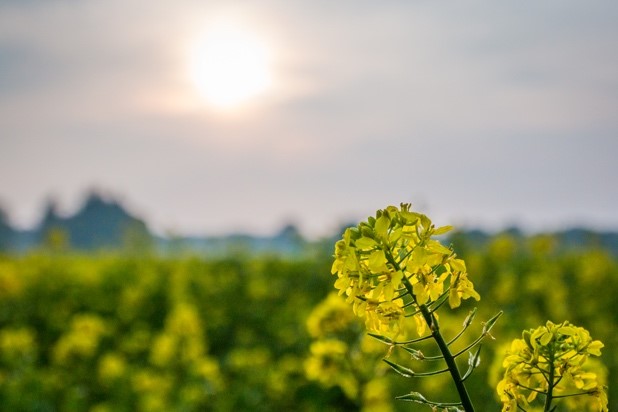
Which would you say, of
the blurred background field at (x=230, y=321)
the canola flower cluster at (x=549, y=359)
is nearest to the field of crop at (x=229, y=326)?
the blurred background field at (x=230, y=321)

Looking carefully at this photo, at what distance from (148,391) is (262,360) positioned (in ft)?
3.77

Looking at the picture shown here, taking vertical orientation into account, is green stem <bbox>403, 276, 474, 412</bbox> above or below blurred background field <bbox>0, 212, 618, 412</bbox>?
above

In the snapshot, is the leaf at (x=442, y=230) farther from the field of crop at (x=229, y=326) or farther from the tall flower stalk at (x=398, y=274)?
the field of crop at (x=229, y=326)

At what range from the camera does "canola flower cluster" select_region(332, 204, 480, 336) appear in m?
1.43

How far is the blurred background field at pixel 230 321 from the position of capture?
6117mm

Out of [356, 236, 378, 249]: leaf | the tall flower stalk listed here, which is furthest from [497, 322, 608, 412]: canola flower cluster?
[356, 236, 378, 249]: leaf

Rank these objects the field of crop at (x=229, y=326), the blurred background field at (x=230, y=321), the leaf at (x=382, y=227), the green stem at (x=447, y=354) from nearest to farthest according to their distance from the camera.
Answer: the green stem at (x=447, y=354) < the leaf at (x=382, y=227) < the field of crop at (x=229, y=326) < the blurred background field at (x=230, y=321)

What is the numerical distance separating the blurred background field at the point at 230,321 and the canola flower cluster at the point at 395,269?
82.0 inches

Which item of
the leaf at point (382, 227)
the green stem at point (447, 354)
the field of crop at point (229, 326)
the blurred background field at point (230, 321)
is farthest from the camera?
the blurred background field at point (230, 321)

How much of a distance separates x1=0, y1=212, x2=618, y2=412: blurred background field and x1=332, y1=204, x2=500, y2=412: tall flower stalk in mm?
2080

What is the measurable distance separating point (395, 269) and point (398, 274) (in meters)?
0.04

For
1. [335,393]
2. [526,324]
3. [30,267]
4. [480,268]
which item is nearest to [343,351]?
[335,393]

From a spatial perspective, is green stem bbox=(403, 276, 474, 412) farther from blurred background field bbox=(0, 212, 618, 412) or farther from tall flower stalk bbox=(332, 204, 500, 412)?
blurred background field bbox=(0, 212, 618, 412)

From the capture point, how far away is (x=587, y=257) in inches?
522
